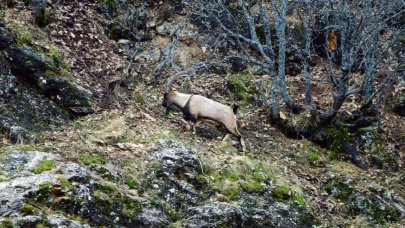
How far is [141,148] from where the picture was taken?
8680 mm

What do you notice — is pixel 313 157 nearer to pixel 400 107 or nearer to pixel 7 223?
pixel 400 107

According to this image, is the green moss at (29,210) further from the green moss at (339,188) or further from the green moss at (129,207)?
the green moss at (339,188)

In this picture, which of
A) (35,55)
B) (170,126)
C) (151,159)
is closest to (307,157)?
(170,126)

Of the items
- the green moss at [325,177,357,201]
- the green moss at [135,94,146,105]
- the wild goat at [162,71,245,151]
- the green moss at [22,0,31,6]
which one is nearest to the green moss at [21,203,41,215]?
the wild goat at [162,71,245,151]

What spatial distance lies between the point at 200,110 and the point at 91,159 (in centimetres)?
269

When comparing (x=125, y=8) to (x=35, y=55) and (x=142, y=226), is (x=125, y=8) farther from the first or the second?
(x=142, y=226)

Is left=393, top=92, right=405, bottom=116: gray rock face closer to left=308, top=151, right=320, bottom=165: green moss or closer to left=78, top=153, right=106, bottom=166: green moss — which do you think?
left=308, top=151, right=320, bottom=165: green moss

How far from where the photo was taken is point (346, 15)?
33.2 ft

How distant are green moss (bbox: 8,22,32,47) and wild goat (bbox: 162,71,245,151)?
266 centimetres

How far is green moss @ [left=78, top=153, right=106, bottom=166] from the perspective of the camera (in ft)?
25.9

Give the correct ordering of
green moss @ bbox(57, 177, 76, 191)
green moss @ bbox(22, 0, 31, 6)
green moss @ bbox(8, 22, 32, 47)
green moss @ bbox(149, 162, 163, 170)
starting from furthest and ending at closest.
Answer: green moss @ bbox(22, 0, 31, 6)
green moss @ bbox(8, 22, 32, 47)
green moss @ bbox(149, 162, 163, 170)
green moss @ bbox(57, 177, 76, 191)

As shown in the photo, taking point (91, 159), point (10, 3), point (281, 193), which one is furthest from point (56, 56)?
point (281, 193)

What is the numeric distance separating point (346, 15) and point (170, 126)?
146 inches

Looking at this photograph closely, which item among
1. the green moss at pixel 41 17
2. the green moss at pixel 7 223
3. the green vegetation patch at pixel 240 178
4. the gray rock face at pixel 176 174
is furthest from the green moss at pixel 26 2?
the green moss at pixel 7 223
